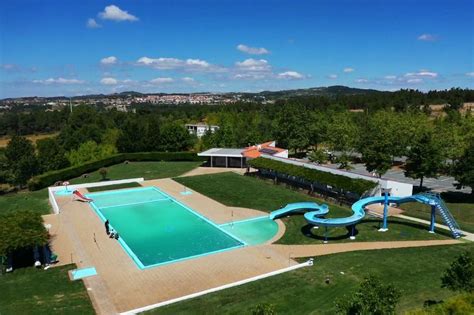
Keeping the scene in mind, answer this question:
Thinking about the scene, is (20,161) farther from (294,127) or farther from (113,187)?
(294,127)

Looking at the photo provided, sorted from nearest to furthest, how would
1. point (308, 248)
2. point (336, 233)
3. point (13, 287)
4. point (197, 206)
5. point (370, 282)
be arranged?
point (370, 282), point (13, 287), point (308, 248), point (336, 233), point (197, 206)

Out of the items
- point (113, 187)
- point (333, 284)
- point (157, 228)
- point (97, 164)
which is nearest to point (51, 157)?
point (97, 164)

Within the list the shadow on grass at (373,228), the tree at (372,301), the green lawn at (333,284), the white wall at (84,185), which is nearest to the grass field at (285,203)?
Result: the shadow on grass at (373,228)

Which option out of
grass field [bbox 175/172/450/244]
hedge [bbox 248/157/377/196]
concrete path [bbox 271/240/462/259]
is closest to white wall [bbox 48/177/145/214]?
grass field [bbox 175/172/450/244]

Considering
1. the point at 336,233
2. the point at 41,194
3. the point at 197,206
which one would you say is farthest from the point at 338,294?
the point at 41,194

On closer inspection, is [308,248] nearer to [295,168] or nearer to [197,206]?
[197,206]

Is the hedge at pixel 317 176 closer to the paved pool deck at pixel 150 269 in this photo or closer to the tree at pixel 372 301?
the paved pool deck at pixel 150 269

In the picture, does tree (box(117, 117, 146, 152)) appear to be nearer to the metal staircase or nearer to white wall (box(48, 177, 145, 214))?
white wall (box(48, 177, 145, 214))
